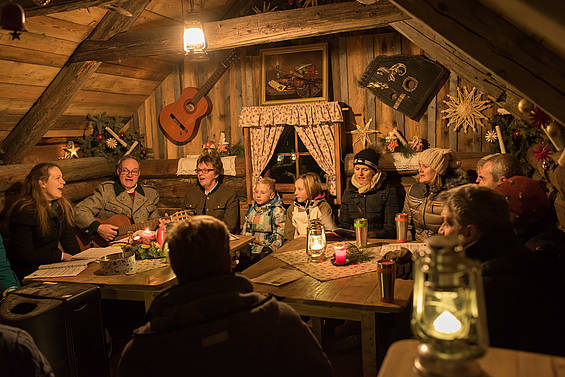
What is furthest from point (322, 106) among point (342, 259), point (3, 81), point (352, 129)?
point (3, 81)

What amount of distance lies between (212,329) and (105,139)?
5251 millimetres

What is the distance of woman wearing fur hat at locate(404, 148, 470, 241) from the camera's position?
156 inches

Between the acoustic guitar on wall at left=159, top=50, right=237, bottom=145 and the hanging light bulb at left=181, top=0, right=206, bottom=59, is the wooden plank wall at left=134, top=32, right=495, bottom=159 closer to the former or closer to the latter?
the acoustic guitar on wall at left=159, top=50, right=237, bottom=145

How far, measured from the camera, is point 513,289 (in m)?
1.65

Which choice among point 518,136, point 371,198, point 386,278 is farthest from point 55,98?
point 518,136

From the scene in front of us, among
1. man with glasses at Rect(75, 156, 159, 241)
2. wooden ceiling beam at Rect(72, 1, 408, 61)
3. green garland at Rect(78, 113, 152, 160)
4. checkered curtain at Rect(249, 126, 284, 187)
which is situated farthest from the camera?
green garland at Rect(78, 113, 152, 160)

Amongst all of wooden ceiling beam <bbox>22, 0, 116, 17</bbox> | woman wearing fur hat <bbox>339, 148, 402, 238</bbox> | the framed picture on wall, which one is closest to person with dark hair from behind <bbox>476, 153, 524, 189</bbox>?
woman wearing fur hat <bbox>339, 148, 402, 238</bbox>

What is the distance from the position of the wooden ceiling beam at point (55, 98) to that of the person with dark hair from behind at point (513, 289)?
158 inches

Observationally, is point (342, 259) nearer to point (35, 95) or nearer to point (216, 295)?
point (216, 295)

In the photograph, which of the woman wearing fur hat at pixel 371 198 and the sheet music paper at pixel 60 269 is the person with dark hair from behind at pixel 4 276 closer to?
the sheet music paper at pixel 60 269

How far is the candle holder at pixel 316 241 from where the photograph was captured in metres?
2.92

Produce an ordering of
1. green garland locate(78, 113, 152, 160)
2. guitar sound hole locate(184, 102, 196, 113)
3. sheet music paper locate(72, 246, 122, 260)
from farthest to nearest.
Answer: guitar sound hole locate(184, 102, 196, 113) → green garland locate(78, 113, 152, 160) → sheet music paper locate(72, 246, 122, 260)

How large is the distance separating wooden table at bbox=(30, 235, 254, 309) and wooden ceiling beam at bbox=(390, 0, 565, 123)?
1983mm

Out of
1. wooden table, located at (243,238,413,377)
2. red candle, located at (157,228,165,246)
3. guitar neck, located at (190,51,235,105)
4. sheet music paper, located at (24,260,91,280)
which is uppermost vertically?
guitar neck, located at (190,51,235,105)
